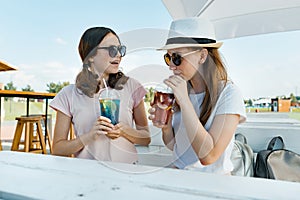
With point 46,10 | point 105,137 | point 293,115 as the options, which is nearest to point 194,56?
point 105,137

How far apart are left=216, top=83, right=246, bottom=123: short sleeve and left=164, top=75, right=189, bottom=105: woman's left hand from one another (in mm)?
172

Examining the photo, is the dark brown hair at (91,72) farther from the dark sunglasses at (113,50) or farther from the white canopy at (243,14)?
the white canopy at (243,14)

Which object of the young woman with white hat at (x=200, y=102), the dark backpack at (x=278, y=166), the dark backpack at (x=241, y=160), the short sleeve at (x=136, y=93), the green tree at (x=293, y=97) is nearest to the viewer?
the young woman with white hat at (x=200, y=102)

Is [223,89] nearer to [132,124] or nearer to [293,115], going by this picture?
[132,124]

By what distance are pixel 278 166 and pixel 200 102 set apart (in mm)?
923

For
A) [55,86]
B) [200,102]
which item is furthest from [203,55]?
[55,86]

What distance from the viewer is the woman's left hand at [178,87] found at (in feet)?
3.71

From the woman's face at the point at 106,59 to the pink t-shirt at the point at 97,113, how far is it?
4.5 inches

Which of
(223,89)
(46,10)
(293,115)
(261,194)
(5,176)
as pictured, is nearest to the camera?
(261,194)

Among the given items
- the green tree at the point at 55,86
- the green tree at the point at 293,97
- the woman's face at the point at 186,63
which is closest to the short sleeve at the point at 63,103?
the woman's face at the point at 186,63

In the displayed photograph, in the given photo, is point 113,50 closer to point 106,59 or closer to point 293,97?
point 106,59

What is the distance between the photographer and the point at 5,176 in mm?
594

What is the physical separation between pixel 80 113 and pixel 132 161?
37cm

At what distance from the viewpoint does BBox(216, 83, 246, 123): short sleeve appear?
1153mm
